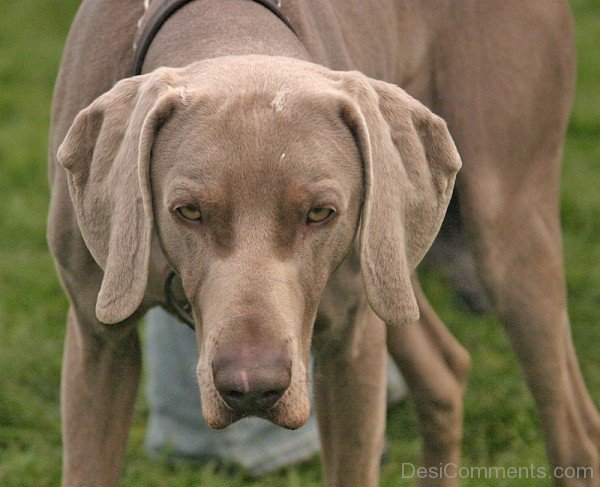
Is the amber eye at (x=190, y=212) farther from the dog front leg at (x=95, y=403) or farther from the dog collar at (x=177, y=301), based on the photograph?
the dog front leg at (x=95, y=403)

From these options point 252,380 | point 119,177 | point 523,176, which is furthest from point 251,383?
point 523,176

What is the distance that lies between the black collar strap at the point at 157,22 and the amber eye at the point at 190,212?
589mm

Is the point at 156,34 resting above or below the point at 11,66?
above

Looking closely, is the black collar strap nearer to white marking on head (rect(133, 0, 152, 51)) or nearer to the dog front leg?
white marking on head (rect(133, 0, 152, 51))

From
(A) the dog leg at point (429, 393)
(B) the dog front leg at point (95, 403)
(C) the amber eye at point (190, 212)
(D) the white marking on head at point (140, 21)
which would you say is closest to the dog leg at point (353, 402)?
(B) the dog front leg at point (95, 403)

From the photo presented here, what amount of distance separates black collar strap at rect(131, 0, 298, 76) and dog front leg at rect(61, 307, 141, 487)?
0.68m

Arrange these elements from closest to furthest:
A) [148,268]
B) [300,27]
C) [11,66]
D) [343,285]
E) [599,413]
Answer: [148,268] < [343,285] < [300,27] < [599,413] < [11,66]

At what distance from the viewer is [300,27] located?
11.3 ft

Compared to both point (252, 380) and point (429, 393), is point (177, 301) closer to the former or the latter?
point (252, 380)

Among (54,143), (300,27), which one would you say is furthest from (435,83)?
(54,143)

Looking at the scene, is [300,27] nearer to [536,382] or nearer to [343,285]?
[343,285]

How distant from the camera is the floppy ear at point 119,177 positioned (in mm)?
2830

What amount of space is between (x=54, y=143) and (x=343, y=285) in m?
0.81

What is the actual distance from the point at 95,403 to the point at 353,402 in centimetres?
70
